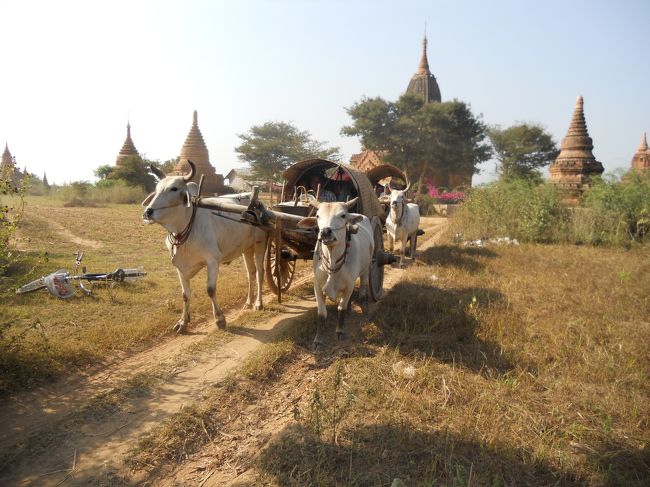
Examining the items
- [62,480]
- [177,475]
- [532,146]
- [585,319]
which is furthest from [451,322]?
[532,146]

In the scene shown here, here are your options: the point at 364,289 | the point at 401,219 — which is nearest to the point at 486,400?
the point at 364,289

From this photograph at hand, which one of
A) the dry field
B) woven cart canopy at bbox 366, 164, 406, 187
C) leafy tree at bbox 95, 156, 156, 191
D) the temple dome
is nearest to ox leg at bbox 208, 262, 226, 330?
the dry field

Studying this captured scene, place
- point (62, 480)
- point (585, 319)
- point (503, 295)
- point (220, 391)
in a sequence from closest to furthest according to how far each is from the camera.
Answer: point (62, 480) < point (220, 391) < point (585, 319) < point (503, 295)

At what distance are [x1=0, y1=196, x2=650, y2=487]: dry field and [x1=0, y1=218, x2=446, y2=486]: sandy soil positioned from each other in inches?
0.5

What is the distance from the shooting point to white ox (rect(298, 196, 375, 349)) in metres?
4.15

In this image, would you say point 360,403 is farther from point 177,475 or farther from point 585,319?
point 585,319

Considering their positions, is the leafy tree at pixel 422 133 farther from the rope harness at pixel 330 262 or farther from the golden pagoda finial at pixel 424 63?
the rope harness at pixel 330 262

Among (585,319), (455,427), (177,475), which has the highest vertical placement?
(585,319)

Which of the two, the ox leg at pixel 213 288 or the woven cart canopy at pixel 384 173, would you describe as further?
the woven cart canopy at pixel 384 173

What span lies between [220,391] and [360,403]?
1.25m

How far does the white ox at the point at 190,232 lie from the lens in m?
4.41

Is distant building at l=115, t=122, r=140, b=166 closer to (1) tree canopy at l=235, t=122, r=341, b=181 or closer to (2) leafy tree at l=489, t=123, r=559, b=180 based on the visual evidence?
(1) tree canopy at l=235, t=122, r=341, b=181

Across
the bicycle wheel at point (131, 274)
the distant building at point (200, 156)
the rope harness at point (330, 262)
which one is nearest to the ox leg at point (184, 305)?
the rope harness at point (330, 262)

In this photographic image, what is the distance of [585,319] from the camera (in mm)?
4902
